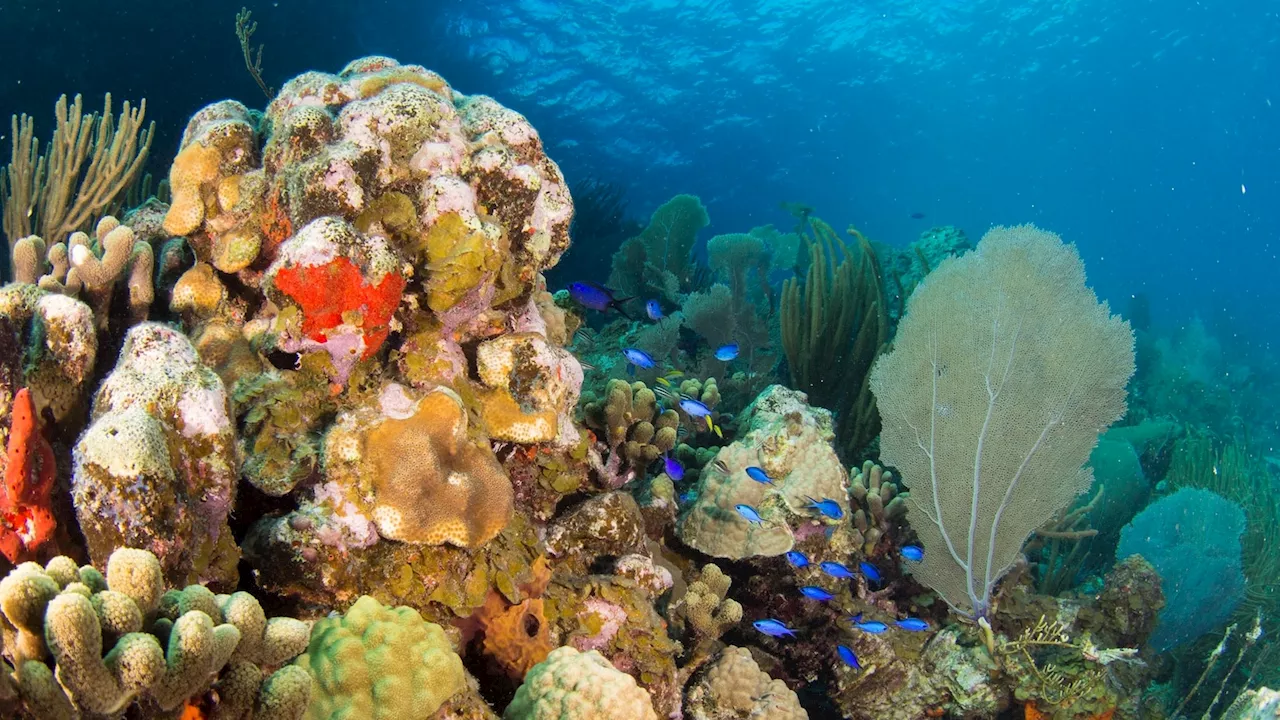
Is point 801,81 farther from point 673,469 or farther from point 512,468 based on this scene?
point 512,468

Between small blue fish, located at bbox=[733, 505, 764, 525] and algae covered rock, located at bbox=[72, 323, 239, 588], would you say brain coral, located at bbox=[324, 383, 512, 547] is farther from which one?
small blue fish, located at bbox=[733, 505, 764, 525]

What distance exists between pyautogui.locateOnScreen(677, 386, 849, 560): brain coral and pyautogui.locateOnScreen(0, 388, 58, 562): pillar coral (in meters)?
3.26

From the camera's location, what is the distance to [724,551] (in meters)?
4.20

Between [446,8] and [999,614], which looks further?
[446,8]

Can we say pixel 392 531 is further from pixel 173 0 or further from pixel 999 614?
pixel 173 0

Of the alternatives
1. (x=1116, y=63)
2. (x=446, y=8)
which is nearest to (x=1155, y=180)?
(x=1116, y=63)

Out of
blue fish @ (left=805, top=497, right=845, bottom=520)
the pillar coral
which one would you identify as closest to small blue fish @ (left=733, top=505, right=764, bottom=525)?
blue fish @ (left=805, top=497, right=845, bottom=520)

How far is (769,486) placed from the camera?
173 inches

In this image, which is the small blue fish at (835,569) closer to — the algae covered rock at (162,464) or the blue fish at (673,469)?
the blue fish at (673,469)

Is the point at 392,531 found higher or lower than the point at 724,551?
higher

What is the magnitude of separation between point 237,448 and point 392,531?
65 centimetres

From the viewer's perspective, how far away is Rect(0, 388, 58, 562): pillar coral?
6.72ft

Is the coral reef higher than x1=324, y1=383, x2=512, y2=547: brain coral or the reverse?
higher

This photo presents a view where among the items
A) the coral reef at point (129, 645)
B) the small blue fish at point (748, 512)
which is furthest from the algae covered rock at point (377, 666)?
the small blue fish at point (748, 512)
